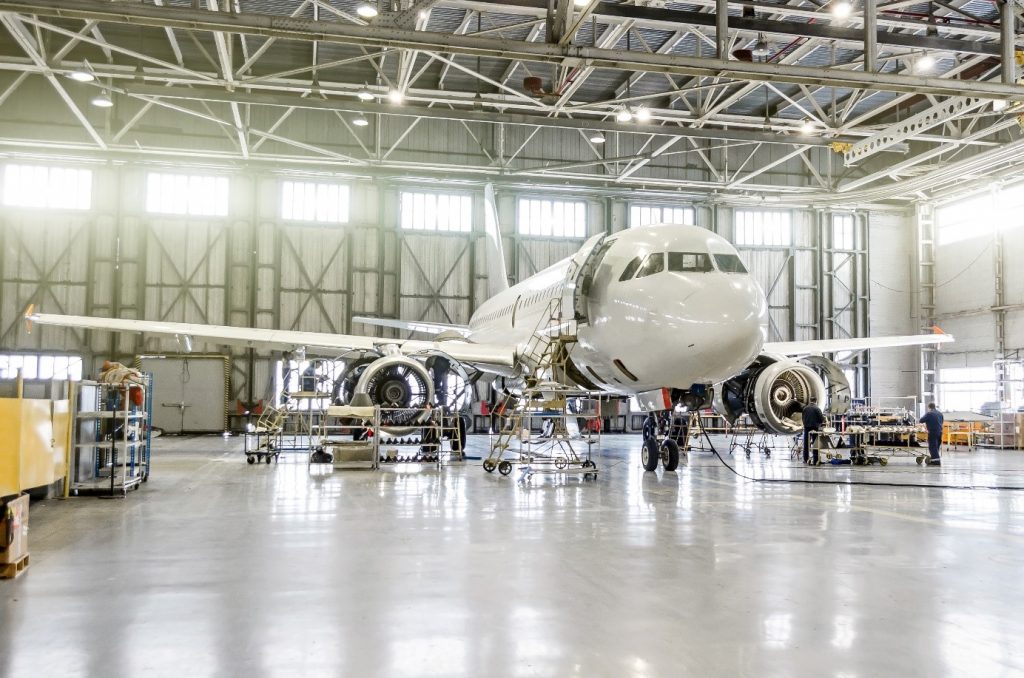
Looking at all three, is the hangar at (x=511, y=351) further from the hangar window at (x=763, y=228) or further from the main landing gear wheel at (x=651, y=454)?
the hangar window at (x=763, y=228)

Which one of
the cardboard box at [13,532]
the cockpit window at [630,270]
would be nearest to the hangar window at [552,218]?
the cockpit window at [630,270]

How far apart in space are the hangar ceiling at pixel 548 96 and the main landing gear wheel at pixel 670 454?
6088mm

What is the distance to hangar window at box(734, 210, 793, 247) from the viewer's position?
32.6 meters

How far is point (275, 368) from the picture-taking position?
94.9 feet

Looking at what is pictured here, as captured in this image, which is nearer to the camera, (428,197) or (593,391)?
(593,391)

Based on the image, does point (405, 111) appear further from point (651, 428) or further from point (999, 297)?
point (999, 297)

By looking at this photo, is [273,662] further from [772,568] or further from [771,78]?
[771,78]

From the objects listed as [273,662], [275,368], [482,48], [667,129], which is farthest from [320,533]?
[275,368]

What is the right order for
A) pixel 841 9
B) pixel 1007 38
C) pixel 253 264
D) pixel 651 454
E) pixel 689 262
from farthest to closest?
pixel 253 264 → pixel 841 9 → pixel 651 454 → pixel 1007 38 → pixel 689 262

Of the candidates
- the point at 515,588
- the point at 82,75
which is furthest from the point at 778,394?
the point at 82,75

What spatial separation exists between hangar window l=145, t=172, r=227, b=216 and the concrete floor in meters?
22.1

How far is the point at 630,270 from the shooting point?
36.4 feet

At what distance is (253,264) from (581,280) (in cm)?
1974

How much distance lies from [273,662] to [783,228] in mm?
32558
